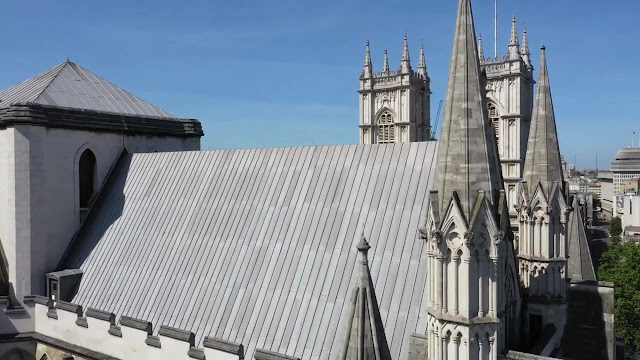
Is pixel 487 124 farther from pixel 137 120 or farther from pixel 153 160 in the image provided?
pixel 137 120

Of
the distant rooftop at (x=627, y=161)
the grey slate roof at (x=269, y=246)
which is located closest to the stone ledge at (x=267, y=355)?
the grey slate roof at (x=269, y=246)

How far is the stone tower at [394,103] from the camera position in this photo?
71.2 meters

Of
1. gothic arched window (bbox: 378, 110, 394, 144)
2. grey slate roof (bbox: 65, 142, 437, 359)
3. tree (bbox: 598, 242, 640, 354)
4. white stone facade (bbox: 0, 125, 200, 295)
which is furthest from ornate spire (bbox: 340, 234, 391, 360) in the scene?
gothic arched window (bbox: 378, 110, 394, 144)

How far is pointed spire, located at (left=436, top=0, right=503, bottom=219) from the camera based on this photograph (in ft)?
31.1

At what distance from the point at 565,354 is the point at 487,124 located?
8717mm

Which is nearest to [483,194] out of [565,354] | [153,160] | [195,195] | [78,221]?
[565,354]

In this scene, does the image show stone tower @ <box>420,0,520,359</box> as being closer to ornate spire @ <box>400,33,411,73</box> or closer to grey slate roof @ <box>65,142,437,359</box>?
grey slate roof @ <box>65,142,437,359</box>

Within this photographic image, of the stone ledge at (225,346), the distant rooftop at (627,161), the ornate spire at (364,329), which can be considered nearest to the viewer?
the ornate spire at (364,329)

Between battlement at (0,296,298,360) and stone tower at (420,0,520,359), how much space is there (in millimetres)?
4606

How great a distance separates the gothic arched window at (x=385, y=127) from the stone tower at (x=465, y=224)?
63.3 m

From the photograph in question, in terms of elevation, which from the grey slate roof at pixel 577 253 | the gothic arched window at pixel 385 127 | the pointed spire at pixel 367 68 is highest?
the pointed spire at pixel 367 68

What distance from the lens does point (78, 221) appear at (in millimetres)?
21500

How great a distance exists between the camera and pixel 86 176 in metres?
22.2

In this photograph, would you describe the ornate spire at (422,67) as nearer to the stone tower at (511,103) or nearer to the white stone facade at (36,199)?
the stone tower at (511,103)
